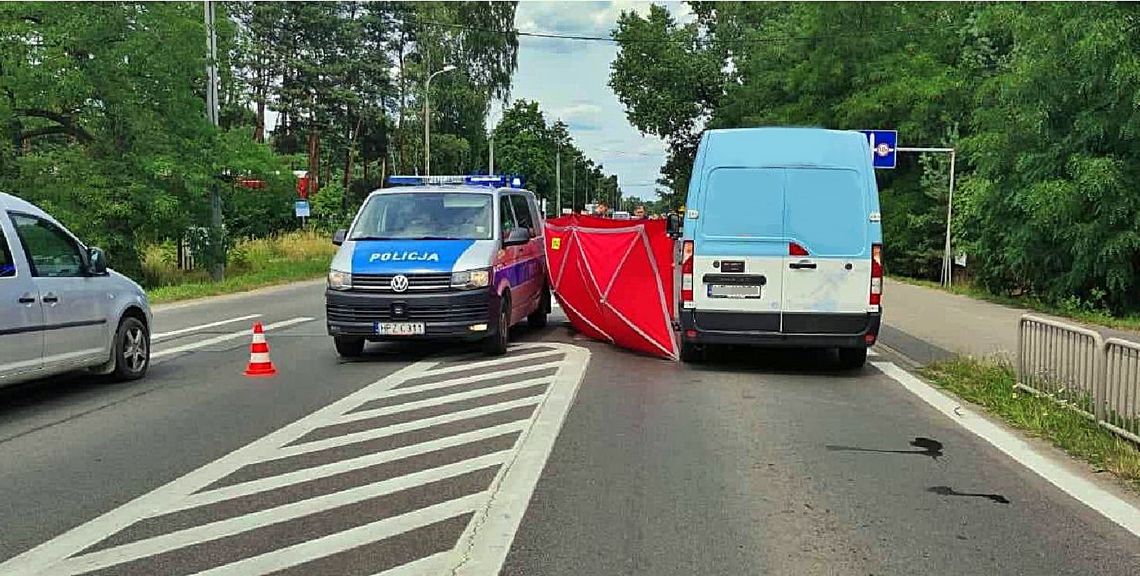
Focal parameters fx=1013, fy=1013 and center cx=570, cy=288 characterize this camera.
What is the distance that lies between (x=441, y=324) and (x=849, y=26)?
28.0m

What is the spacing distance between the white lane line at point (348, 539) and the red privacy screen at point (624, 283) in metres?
6.45

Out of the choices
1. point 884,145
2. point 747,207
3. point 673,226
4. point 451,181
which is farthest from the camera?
point 884,145

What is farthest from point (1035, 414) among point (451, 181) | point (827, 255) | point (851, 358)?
point (451, 181)

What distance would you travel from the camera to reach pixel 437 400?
355 inches

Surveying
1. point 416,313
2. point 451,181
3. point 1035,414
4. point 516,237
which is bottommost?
point 1035,414

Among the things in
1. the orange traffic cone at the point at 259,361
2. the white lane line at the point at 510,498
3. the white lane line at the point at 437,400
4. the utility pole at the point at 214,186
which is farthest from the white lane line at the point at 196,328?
the utility pole at the point at 214,186

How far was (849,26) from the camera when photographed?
34938 mm

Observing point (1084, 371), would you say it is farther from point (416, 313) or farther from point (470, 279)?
point (416, 313)

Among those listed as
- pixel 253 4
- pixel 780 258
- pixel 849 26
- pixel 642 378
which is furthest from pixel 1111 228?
pixel 253 4

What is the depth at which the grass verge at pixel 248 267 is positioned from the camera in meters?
24.0

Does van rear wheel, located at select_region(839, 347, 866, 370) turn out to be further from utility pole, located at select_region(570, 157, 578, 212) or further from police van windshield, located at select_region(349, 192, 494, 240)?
utility pole, located at select_region(570, 157, 578, 212)

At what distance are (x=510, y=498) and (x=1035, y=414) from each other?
4.97 m

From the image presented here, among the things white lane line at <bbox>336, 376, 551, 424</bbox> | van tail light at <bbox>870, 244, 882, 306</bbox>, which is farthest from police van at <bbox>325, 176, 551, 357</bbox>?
van tail light at <bbox>870, 244, 882, 306</bbox>

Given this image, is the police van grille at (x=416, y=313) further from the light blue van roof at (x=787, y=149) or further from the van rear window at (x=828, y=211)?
the van rear window at (x=828, y=211)
